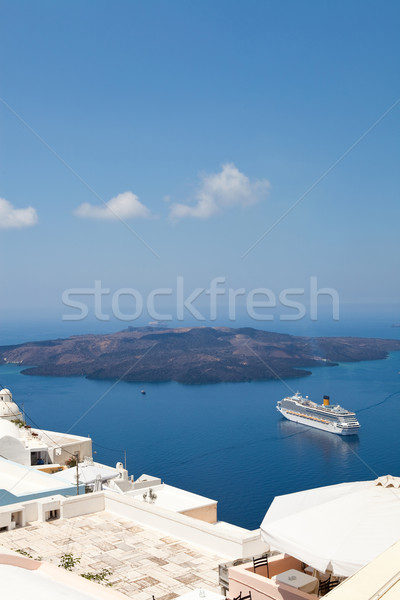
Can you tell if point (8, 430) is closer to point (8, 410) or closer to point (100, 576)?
point (8, 410)

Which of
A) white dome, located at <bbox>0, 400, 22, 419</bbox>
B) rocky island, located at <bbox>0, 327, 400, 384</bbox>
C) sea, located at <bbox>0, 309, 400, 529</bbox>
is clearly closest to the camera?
white dome, located at <bbox>0, 400, 22, 419</bbox>

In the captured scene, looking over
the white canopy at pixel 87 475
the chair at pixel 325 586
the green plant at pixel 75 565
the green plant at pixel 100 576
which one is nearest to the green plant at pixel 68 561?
the green plant at pixel 75 565

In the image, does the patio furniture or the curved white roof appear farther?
the curved white roof

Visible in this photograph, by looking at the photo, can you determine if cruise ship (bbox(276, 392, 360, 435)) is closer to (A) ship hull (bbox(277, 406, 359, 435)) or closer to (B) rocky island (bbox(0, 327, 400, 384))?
(A) ship hull (bbox(277, 406, 359, 435))

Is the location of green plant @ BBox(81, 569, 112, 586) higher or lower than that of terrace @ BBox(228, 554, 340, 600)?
lower

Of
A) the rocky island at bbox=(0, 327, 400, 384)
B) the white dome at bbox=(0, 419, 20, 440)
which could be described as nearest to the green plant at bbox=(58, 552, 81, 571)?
the white dome at bbox=(0, 419, 20, 440)

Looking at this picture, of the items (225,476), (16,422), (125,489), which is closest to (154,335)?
(225,476)

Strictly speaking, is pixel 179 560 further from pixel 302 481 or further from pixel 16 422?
pixel 302 481

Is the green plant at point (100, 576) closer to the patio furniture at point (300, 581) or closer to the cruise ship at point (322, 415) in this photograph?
the patio furniture at point (300, 581)
